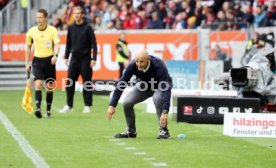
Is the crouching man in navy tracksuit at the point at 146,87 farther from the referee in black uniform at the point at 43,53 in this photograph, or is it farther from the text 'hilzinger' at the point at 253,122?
the referee in black uniform at the point at 43,53

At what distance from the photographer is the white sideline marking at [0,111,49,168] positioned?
1147cm

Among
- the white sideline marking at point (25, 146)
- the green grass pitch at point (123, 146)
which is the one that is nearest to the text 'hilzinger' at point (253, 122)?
the green grass pitch at point (123, 146)

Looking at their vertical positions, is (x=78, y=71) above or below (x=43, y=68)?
below

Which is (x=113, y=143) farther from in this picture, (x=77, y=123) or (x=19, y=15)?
(x=19, y=15)

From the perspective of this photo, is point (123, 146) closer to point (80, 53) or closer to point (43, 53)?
point (43, 53)

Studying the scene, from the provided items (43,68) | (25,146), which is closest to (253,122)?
(25,146)

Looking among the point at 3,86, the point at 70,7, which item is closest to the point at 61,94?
the point at 3,86

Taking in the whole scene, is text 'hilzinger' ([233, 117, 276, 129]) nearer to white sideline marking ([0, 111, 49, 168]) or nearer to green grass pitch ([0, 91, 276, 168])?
green grass pitch ([0, 91, 276, 168])

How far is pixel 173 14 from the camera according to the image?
3394 cm

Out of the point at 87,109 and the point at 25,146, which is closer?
the point at 25,146

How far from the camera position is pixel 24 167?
11.0 metres

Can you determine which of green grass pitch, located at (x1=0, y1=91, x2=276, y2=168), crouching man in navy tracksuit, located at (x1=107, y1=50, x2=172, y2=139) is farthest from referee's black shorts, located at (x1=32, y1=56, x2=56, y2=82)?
crouching man in navy tracksuit, located at (x1=107, y1=50, x2=172, y2=139)

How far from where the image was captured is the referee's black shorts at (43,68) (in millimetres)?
18734

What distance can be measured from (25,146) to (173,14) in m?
21.0
